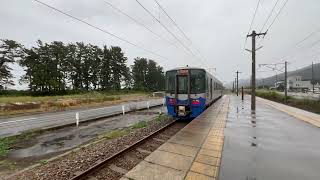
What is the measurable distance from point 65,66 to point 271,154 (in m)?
65.0

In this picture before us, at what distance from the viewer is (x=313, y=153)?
7.34 m

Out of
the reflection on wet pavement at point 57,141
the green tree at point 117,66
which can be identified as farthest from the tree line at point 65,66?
the reflection on wet pavement at point 57,141

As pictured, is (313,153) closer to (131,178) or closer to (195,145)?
(195,145)

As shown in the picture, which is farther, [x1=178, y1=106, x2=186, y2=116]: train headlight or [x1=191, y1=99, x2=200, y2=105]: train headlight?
[x1=178, y1=106, x2=186, y2=116]: train headlight

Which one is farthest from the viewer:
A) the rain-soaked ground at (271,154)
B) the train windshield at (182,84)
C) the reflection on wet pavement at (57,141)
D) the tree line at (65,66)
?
the tree line at (65,66)

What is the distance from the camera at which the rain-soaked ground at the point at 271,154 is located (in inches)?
222

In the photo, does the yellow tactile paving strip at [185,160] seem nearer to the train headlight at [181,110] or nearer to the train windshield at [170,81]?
the train headlight at [181,110]

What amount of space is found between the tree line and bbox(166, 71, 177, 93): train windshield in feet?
160

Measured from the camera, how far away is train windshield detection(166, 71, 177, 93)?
15.1 metres

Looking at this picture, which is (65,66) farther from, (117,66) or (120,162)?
(120,162)

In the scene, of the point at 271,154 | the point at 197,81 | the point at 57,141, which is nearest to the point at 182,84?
the point at 197,81

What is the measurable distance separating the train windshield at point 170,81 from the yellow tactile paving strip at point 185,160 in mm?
5567

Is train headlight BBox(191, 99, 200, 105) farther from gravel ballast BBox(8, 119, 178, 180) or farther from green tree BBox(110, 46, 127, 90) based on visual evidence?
green tree BBox(110, 46, 127, 90)

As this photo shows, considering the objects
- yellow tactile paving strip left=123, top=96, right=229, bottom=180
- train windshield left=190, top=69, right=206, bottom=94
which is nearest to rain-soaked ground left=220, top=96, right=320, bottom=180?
yellow tactile paving strip left=123, top=96, right=229, bottom=180
